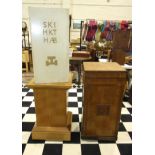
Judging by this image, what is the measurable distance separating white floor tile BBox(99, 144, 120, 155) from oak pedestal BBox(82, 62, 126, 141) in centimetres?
9

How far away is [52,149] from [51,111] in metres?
0.42

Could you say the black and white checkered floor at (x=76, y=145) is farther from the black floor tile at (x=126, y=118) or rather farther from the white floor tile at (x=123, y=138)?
the black floor tile at (x=126, y=118)

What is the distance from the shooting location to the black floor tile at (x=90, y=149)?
78.0 inches

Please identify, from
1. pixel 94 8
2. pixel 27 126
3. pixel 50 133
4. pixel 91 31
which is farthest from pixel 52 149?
pixel 94 8

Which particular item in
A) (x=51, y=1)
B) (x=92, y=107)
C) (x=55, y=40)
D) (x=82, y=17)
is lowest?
A: (x=92, y=107)

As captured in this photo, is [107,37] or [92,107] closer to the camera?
[92,107]

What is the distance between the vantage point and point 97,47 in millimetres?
4895

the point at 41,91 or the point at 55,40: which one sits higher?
the point at 55,40

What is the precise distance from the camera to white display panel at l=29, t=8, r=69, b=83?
1791 millimetres
